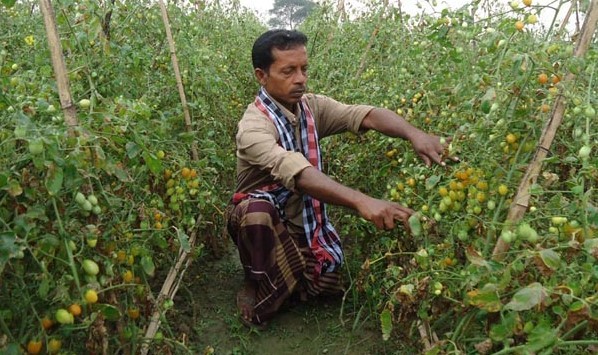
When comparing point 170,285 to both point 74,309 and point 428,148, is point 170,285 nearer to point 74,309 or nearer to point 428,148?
point 74,309

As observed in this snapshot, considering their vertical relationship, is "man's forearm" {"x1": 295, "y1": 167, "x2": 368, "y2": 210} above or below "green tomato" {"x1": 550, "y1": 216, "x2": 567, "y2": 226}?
below

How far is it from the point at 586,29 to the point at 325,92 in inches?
87.1

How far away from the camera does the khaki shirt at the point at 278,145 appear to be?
192cm

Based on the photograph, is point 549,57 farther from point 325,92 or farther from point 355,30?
point 355,30

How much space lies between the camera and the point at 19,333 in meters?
1.30

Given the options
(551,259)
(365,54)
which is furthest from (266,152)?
(365,54)

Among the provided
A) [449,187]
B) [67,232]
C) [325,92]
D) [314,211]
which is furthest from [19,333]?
[325,92]

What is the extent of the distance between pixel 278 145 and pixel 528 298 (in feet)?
3.65

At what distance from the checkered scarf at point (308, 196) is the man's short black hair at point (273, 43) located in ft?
0.41

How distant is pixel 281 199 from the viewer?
2354mm

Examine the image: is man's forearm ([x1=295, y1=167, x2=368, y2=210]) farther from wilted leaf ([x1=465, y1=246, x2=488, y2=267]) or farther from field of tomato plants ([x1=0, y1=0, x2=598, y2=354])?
wilted leaf ([x1=465, y1=246, x2=488, y2=267])

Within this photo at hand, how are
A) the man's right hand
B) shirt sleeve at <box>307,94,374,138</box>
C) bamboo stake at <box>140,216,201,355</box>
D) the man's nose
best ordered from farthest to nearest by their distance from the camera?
1. shirt sleeve at <box>307,94,374,138</box>
2. the man's nose
3. bamboo stake at <box>140,216,201,355</box>
4. the man's right hand

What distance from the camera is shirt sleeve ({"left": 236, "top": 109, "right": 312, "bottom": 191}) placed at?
189 cm

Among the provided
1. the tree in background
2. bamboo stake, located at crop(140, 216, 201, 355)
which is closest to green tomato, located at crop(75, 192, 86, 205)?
bamboo stake, located at crop(140, 216, 201, 355)
